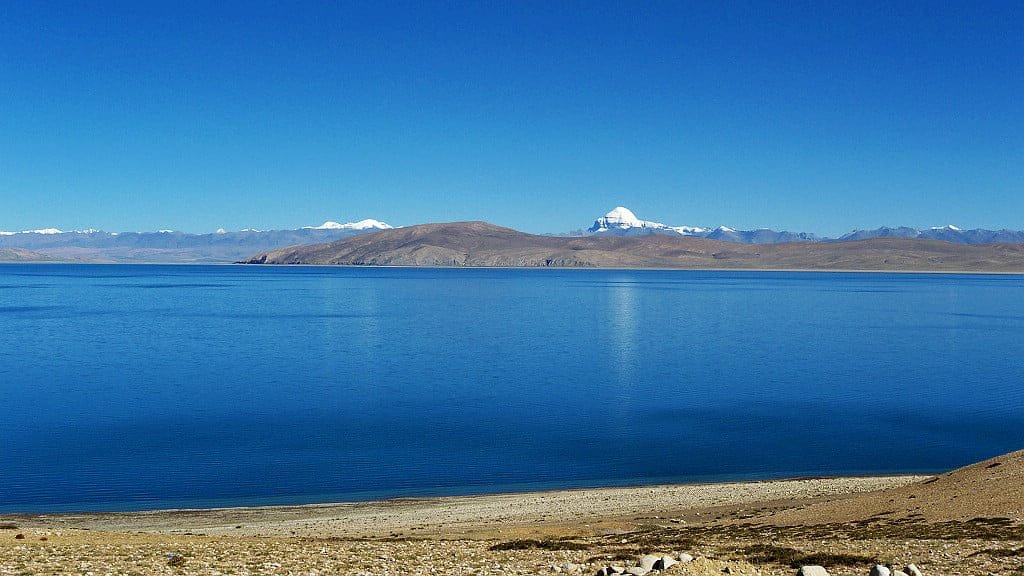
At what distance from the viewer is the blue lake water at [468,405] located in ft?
105

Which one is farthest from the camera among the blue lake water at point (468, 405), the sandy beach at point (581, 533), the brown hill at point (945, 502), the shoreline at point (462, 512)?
the blue lake water at point (468, 405)

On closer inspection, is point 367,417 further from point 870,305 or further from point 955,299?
point 955,299

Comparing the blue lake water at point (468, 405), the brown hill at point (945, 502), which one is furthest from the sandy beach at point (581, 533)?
the blue lake water at point (468, 405)

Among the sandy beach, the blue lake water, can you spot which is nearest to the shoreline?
the sandy beach

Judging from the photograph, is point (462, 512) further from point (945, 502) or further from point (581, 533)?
point (945, 502)

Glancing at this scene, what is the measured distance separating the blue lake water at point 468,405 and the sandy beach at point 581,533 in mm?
3437

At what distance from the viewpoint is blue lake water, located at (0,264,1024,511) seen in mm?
31984

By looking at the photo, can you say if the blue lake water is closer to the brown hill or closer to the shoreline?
the shoreline

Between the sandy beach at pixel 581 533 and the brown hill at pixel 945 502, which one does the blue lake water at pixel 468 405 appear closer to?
the sandy beach at pixel 581 533

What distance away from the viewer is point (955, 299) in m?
150

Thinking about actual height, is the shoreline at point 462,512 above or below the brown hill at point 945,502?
below

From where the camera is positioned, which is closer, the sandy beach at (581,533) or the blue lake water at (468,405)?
the sandy beach at (581,533)

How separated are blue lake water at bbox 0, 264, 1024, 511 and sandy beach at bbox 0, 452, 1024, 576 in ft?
11.3

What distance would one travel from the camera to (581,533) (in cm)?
2064
